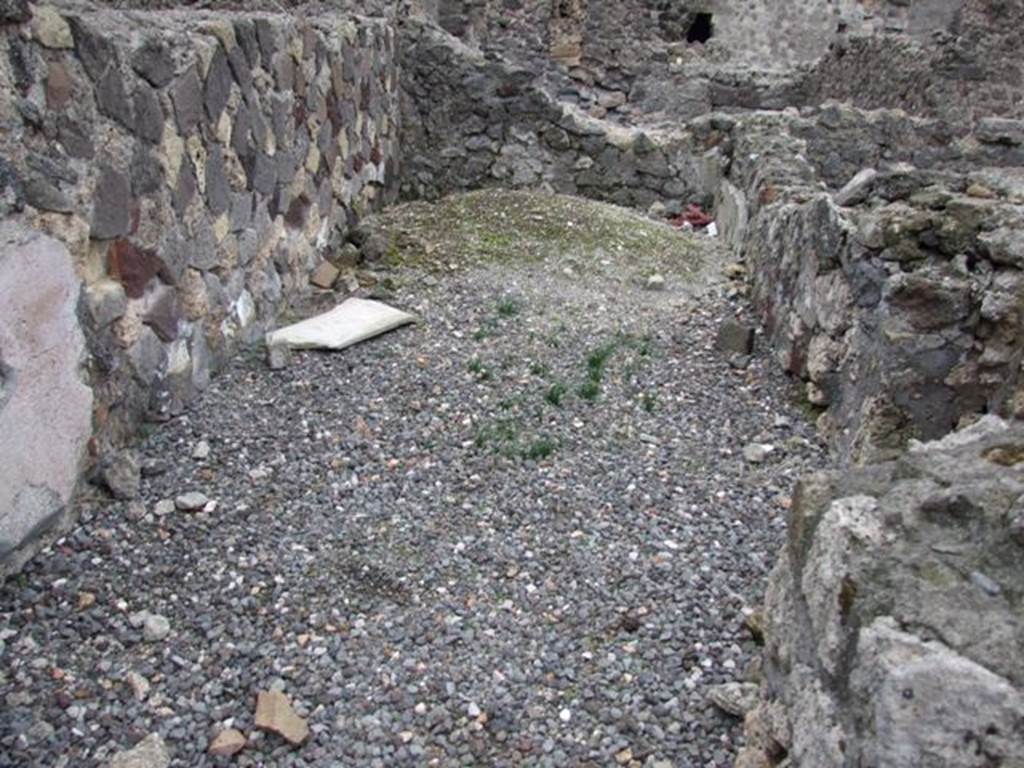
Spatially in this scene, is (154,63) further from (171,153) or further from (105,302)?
(105,302)

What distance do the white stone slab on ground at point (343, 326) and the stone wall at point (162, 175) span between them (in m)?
0.20

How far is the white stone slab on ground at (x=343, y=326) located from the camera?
13.9 ft

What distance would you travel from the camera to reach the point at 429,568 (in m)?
2.96

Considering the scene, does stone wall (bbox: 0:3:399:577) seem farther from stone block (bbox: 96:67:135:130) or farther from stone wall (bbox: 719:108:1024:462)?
stone wall (bbox: 719:108:1024:462)

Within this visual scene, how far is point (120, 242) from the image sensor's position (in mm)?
3215

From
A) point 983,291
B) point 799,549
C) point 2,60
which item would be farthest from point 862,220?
point 2,60

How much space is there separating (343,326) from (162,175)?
3.96 ft

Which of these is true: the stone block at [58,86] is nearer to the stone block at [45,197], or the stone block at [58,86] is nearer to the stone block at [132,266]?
the stone block at [45,197]

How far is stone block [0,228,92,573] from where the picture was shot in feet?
8.64

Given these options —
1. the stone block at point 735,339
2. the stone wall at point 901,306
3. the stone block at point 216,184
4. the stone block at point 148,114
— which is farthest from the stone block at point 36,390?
the stone block at point 735,339

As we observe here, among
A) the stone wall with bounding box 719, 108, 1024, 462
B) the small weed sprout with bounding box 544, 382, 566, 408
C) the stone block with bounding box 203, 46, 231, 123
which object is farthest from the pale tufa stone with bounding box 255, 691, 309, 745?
the stone block with bounding box 203, 46, 231, 123

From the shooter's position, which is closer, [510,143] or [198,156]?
[198,156]

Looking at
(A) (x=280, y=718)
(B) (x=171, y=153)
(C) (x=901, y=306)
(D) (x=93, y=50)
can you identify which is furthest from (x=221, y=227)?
(C) (x=901, y=306)

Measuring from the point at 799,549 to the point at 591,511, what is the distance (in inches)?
56.7
